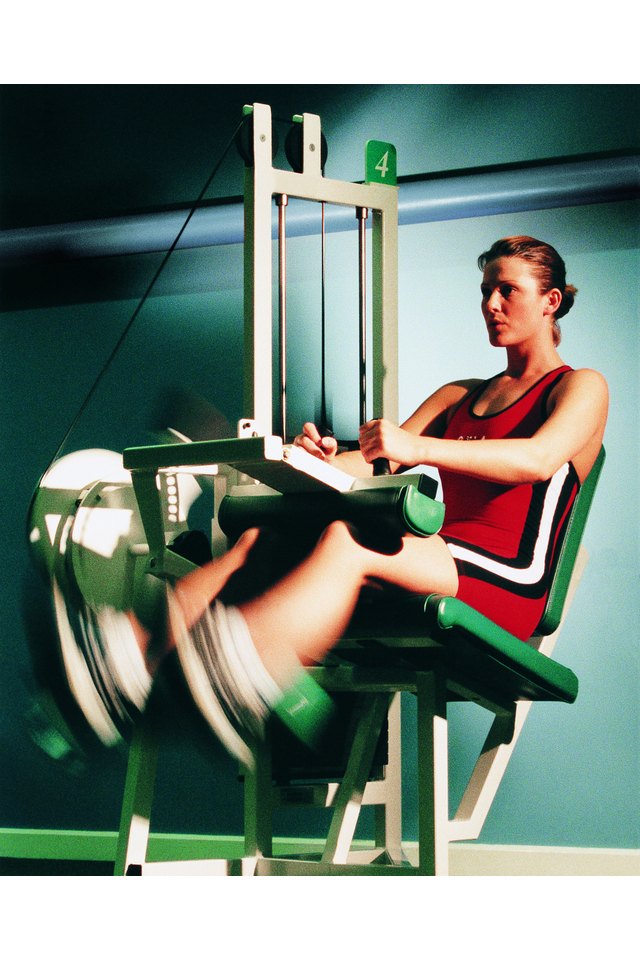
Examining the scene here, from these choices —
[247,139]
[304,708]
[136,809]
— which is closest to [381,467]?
[304,708]

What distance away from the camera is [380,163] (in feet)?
6.66

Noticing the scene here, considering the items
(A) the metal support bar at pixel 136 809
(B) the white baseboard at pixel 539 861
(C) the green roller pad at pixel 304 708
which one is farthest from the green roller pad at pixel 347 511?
(B) the white baseboard at pixel 539 861

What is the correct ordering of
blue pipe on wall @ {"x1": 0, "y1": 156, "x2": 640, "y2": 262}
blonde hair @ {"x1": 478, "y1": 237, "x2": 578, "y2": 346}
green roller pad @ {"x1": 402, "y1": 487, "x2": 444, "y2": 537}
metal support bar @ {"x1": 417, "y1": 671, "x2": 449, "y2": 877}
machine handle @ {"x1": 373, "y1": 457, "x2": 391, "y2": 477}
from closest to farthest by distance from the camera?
green roller pad @ {"x1": 402, "y1": 487, "x2": 444, "y2": 537}, metal support bar @ {"x1": 417, "y1": 671, "x2": 449, "y2": 877}, machine handle @ {"x1": 373, "y1": 457, "x2": 391, "y2": 477}, blonde hair @ {"x1": 478, "y1": 237, "x2": 578, "y2": 346}, blue pipe on wall @ {"x1": 0, "y1": 156, "x2": 640, "y2": 262}

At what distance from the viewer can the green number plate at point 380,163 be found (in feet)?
6.61

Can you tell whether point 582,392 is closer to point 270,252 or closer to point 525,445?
point 525,445

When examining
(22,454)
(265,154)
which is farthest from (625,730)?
(22,454)

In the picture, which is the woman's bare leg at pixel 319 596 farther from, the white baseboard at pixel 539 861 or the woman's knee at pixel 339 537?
the white baseboard at pixel 539 861

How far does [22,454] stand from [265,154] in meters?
1.62

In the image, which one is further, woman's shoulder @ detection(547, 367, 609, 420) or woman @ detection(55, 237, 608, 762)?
woman's shoulder @ detection(547, 367, 609, 420)

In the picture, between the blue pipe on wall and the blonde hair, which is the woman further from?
the blue pipe on wall

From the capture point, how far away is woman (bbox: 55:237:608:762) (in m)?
1.60

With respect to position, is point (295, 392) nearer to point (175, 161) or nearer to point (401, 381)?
point (401, 381)

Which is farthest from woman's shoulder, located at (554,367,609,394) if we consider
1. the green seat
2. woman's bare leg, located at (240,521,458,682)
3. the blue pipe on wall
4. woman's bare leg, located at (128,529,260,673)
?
the blue pipe on wall

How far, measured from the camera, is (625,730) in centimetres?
244
